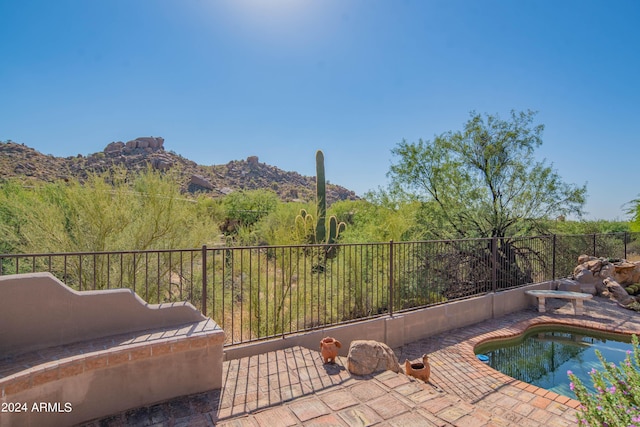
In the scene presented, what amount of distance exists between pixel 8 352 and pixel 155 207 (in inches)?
159

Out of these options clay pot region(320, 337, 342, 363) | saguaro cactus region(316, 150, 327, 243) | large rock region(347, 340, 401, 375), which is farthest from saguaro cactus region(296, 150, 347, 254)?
large rock region(347, 340, 401, 375)

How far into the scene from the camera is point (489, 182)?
8523 millimetres

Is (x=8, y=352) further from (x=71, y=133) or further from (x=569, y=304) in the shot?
(x=71, y=133)

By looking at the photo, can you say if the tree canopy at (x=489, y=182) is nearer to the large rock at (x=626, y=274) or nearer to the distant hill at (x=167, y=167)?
the large rock at (x=626, y=274)

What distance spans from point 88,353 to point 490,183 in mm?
9080

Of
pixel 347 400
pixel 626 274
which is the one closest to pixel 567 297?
pixel 626 274

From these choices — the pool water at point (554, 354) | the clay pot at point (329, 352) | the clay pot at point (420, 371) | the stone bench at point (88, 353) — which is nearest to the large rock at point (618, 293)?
the pool water at point (554, 354)

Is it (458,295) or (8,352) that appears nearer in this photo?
(8,352)

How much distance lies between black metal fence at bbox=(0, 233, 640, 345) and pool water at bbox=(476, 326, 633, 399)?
1.22m

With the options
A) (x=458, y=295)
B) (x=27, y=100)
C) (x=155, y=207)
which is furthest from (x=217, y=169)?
(x=458, y=295)

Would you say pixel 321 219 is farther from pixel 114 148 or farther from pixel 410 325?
pixel 114 148

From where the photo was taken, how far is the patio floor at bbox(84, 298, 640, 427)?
2617 mm

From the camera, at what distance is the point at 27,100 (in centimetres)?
1409

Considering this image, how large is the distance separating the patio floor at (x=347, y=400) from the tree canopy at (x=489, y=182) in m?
4.78
